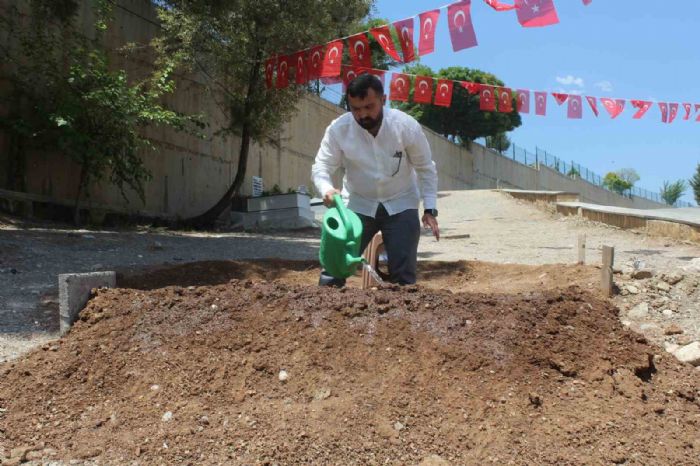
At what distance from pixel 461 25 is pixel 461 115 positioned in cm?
2550

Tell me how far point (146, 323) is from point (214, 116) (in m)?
11.4

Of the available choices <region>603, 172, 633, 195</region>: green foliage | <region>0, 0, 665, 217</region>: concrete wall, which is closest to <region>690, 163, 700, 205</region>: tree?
<region>603, 172, 633, 195</region>: green foliage

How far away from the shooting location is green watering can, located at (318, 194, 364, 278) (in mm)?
3479

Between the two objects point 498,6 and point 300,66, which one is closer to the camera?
point 498,6

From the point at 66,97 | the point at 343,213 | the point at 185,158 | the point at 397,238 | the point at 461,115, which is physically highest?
the point at 461,115

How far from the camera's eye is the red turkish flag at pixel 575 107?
13016 millimetres

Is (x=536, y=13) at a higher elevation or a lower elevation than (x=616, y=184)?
higher

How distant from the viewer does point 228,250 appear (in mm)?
9055

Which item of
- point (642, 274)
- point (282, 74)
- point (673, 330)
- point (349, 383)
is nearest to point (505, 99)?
point (282, 74)

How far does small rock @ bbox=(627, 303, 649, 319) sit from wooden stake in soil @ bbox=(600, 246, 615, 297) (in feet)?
0.79

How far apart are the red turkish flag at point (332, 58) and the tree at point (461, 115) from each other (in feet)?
72.7

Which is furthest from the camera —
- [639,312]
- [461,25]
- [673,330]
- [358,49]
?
[358,49]

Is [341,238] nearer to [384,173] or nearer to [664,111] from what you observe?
[384,173]

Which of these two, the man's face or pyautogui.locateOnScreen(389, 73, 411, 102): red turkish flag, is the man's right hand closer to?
the man's face
